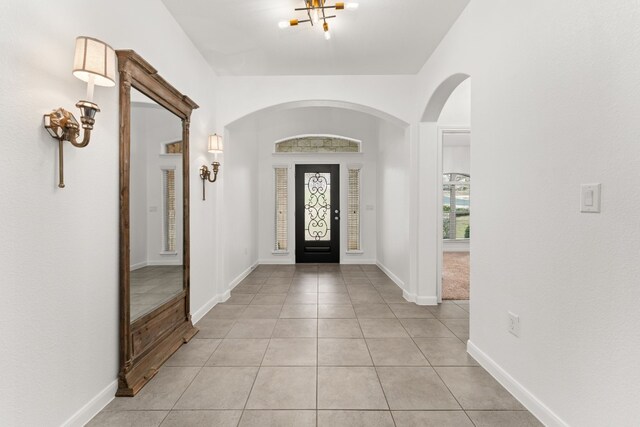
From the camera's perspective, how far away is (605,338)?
1412 mm

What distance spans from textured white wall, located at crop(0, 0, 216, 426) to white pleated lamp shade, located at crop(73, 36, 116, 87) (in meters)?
0.09

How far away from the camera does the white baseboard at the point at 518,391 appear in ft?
5.70

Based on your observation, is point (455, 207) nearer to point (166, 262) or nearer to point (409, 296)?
point (409, 296)

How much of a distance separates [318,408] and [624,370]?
1.49m

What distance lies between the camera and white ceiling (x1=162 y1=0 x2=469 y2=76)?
2736 mm

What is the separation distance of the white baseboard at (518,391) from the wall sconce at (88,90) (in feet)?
9.04

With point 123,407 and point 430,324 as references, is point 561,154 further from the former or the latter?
point 123,407

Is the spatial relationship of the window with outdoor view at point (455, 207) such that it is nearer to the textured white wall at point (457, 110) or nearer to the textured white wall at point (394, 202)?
the textured white wall at point (394, 202)

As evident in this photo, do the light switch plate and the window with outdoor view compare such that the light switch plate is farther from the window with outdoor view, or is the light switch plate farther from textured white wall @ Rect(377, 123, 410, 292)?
the window with outdoor view

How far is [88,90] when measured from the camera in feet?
5.49

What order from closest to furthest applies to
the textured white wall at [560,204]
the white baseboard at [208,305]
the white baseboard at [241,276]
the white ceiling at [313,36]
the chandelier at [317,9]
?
the textured white wall at [560,204], the chandelier at [317,9], the white ceiling at [313,36], the white baseboard at [208,305], the white baseboard at [241,276]

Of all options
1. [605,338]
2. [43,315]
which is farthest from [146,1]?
[605,338]

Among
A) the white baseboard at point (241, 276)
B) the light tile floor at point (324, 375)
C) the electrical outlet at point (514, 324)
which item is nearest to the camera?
the light tile floor at point (324, 375)

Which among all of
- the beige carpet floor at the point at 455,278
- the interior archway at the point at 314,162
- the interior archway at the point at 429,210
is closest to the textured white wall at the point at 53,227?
the interior archway at the point at 429,210
